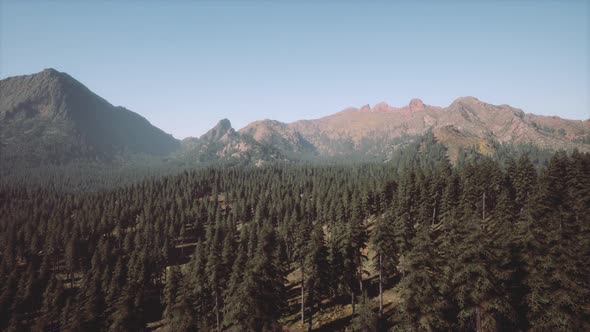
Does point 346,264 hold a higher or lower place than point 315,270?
lower

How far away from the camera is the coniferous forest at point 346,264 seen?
25328 millimetres

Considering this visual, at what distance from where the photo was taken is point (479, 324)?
961 inches

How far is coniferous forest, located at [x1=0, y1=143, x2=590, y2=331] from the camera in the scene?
997 inches

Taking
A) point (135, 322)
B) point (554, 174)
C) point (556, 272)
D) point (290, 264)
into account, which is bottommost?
point (290, 264)

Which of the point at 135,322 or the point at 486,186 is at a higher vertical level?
the point at 486,186

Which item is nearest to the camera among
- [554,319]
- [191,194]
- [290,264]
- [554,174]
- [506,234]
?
Result: [554,319]

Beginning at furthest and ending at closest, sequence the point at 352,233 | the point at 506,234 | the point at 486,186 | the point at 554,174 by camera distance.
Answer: the point at 486,186, the point at 554,174, the point at 352,233, the point at 506,234

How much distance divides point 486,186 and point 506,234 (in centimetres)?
4443

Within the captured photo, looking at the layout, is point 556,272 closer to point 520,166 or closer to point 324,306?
point 324,306

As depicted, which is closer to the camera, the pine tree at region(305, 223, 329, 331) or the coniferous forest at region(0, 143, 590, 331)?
the coniferous forest at region(0, 143, 590, 331)

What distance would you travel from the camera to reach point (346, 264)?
1715 inches

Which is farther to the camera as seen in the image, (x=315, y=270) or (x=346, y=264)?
(x=346, y=264)

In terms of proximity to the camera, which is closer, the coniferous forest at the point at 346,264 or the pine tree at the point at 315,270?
the coniferous forest at the point at 346,264

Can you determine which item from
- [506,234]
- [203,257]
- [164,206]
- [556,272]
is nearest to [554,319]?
[556,272]
